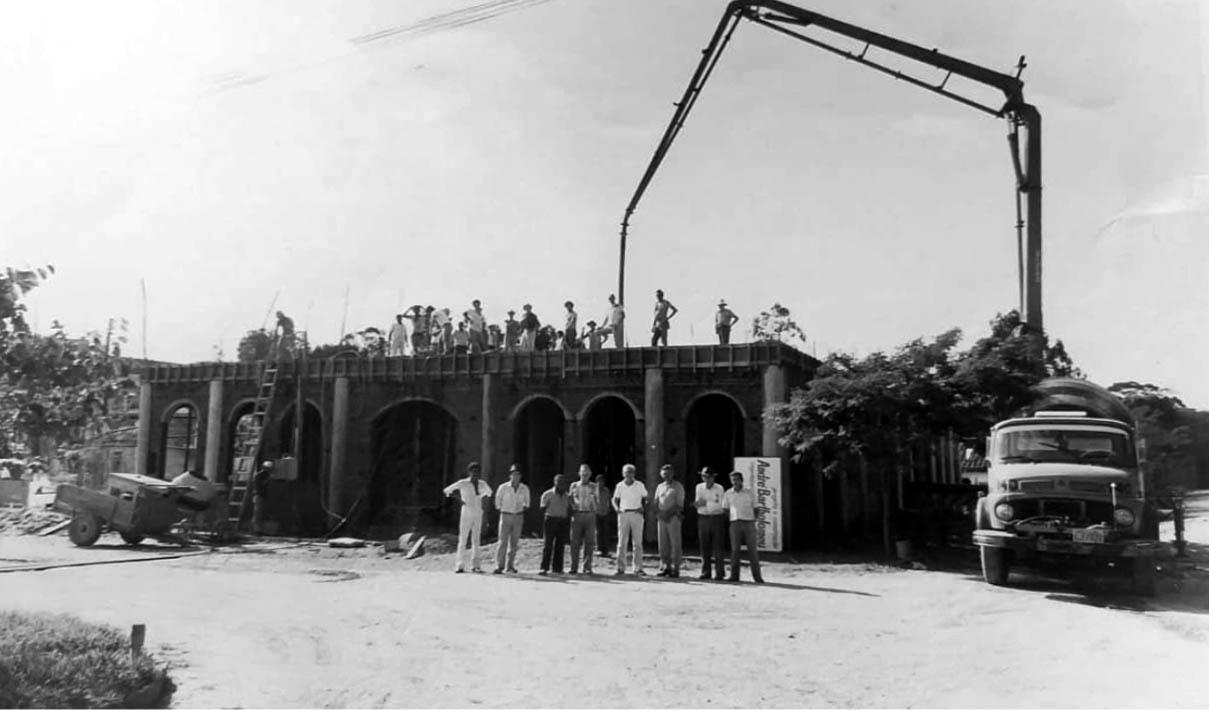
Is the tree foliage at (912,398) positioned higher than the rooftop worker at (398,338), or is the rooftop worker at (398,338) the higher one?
the rooftop worker at (398,338)

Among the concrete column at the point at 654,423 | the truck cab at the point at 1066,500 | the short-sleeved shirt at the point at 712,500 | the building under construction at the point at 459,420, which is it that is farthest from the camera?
the building under construction at the point at 459,420

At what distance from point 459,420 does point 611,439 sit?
173 inches

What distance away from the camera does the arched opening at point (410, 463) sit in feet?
86.4

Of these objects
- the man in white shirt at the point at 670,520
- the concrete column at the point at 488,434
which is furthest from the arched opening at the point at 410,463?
the man in white shirt at the point at 670,520

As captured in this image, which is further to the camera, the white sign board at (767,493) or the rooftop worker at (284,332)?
the rooftop worker at (284,332)

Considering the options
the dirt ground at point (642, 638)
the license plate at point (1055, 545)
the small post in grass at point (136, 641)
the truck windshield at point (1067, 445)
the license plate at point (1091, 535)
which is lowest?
the dirt ground at point (642, 638)

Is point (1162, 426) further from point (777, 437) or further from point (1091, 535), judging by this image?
point (1091, 535)

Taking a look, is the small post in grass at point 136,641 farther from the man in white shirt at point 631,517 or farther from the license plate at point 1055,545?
the license plate at point 1055,545

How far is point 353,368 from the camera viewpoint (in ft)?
86.2

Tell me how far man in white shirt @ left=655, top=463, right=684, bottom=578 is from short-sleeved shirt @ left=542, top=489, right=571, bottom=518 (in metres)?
1.62

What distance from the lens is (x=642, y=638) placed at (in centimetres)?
1001

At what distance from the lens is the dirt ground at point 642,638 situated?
805 cm

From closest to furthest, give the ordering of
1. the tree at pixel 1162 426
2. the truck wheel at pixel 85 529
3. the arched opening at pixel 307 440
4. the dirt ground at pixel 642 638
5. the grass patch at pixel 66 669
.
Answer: the grass patch at pixel 66 669 < the dirt ground at pixel 642 638 < the tree at pixel 1162 426 < the truck wheel at pixel 85 529 < the arched opening at pixel 307 440

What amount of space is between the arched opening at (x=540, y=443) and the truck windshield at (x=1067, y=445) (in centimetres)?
1318
